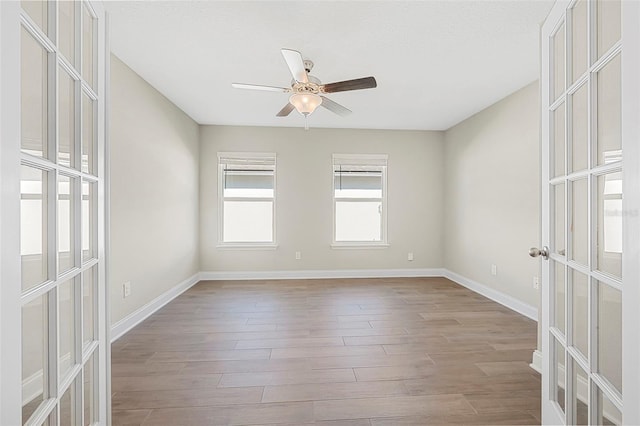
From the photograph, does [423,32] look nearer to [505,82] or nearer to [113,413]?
[505,82]

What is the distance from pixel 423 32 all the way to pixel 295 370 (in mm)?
2659

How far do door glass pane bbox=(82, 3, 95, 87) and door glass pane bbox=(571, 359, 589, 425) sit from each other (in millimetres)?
2191

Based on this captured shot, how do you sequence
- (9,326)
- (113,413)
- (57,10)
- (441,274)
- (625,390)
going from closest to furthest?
(9,326) → (625,390) → (57,10) → (113,413) → (441,274)

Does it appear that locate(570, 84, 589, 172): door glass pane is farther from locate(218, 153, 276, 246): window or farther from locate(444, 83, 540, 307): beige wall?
locate(218, 153, 276, 246): window

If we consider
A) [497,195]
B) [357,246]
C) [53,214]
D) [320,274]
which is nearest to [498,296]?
[497,195]

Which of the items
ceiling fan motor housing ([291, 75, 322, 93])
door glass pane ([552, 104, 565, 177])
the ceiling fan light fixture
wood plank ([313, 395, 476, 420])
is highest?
ceiling fan motor housing ([291, 75, 322, 93])

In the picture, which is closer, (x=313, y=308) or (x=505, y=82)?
(x=505, y=82)

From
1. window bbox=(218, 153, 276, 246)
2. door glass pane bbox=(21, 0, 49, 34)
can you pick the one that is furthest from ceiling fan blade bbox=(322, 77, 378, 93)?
window bbox=(218, 153, 276, 246)

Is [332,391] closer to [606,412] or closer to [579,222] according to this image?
[606,412]

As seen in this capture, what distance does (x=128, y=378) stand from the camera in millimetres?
1912

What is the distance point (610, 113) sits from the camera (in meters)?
0.90

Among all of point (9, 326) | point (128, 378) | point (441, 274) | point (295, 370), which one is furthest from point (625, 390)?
point (441, 274)

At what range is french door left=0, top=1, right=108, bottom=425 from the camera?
628 millimetres

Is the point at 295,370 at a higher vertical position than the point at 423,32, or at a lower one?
lower
